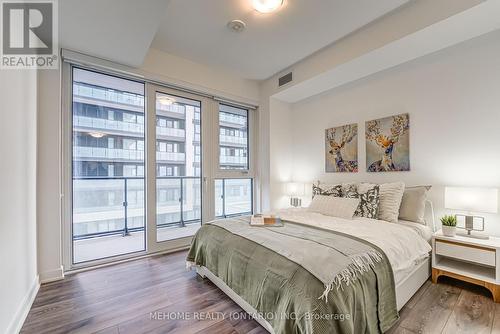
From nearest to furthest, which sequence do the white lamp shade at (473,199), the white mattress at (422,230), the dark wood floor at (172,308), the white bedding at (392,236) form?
the dark wood floor at (172,308), the white bedding at (392,236), the white lamp shade at (473,199), the white mattress at (422,230)

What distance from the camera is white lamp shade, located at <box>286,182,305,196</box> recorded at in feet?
12.9

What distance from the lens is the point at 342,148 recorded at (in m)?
3.54

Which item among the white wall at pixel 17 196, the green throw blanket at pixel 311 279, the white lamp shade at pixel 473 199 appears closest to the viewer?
the green throw blanket at pixel 311 279

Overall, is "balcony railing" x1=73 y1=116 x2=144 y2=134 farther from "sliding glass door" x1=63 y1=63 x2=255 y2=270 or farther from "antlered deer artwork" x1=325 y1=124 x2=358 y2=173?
"antlered deer artwork" x1=325 y1=124 x2=358 y2=173

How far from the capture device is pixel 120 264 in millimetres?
2781

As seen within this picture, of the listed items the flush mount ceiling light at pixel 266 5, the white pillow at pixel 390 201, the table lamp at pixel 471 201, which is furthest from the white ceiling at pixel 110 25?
the table lamp at pixel 471 201

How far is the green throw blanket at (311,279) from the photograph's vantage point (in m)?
1.21

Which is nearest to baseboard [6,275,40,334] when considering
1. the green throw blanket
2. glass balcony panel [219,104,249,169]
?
the green throw blanket

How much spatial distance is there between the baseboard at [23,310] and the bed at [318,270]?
135 centimetres

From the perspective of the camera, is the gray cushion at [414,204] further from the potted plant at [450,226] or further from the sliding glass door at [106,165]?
the sliding glass door at [106,165]

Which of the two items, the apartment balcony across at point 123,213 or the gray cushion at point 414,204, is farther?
the apartment balcony across at point 123,213

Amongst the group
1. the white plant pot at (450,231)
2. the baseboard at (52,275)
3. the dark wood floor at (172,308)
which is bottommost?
the dark wood floor at (172,308)

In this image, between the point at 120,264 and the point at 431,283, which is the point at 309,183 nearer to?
the point at 431,283

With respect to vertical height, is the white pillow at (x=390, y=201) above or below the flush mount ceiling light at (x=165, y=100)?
below
